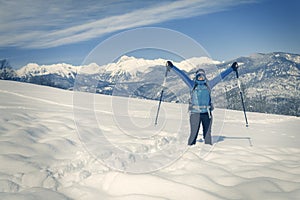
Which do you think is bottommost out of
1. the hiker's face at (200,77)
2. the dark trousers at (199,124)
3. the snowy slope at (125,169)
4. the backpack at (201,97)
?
the snowy slope at (125,169)

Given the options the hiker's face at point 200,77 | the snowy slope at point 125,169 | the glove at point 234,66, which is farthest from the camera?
the glove at point 234,66

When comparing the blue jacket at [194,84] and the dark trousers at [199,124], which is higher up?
the blue jacket at [194,84]

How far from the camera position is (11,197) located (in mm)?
3693

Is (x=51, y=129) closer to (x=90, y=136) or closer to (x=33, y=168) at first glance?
(x=90, y=136)

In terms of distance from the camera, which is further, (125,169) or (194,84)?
(194,84)

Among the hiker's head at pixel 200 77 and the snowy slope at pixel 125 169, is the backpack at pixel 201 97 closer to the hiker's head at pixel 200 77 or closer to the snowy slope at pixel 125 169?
the hiker's head at pixel 200 77

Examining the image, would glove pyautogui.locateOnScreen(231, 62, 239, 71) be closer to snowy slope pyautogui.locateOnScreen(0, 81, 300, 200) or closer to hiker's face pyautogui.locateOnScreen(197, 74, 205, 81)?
hiker's face pyautogui.locateOnScreen(197, 74, 205, 81)

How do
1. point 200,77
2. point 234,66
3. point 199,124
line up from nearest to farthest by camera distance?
point 200,77 → point 199,124 → point 234,66

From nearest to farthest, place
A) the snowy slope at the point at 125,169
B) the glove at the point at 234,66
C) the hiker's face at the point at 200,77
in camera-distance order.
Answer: the snowy slope at the point at 125,169 < the hiker's face at the point at 200,77 < the glove at the point at 234,66

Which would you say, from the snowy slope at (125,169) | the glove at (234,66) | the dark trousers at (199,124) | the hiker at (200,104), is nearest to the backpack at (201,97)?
the hiker at (200,104)

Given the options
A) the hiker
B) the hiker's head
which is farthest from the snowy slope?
the hiker's head

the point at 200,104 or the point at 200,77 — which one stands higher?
the point at 200,77

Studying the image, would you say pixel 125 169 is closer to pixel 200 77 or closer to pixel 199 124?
pixel 199 124

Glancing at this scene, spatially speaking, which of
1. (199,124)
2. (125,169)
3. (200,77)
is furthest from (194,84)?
(125,169)
